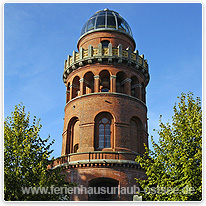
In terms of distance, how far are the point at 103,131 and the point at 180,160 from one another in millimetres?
10159

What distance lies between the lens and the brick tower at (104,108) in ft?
89.1

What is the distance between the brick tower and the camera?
89.1ft

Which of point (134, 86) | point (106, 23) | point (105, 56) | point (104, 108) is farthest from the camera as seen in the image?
point (106, 23)

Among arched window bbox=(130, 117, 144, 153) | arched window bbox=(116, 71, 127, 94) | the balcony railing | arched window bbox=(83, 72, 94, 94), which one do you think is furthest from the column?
arched window bbox=(130, 117, 144, 153)

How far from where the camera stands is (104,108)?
29750mm

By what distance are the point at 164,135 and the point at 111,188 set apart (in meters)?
7.86

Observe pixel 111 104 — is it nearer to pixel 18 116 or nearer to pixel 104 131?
pixel 104 131

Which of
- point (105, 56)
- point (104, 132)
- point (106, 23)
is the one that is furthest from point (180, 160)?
point (106, 23)

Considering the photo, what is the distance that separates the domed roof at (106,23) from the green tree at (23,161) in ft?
48.6

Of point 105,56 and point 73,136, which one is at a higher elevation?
point 105,56

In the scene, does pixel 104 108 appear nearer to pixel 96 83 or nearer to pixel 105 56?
pixel 96 83

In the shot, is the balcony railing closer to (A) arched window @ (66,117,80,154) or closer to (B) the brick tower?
(B) the brick tower

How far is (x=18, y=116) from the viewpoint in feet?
75.5

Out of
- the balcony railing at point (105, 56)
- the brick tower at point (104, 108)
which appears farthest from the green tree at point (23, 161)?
the balcony railing at point (105, 56)
